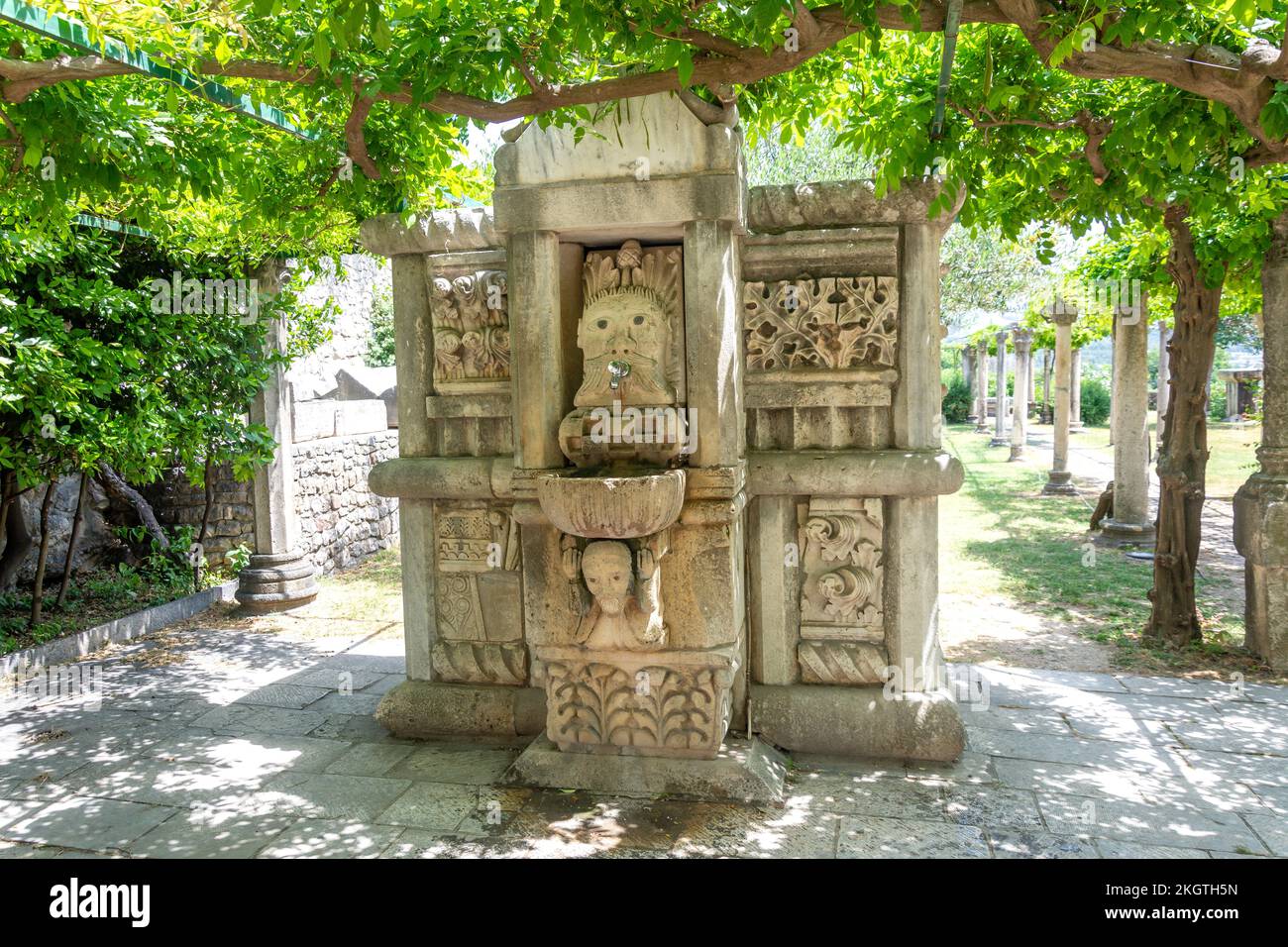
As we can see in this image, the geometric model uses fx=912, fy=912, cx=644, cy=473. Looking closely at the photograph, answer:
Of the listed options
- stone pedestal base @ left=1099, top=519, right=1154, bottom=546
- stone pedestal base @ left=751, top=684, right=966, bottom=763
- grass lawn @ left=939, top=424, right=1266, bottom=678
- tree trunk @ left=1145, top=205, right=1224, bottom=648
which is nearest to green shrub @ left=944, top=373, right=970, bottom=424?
grass lawn @ left=939, top=424, right=1266, bottom=678

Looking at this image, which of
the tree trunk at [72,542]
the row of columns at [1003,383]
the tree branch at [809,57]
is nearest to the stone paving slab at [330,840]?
the tree branch at [809,57]

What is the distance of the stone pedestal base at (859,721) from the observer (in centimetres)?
424

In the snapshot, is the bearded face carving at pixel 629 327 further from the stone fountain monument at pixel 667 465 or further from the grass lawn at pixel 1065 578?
the grass lawn at pixel 1065 578

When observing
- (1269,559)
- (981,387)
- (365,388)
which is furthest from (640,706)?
(981,387)

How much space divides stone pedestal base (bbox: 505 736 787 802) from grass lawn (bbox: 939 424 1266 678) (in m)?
3.39

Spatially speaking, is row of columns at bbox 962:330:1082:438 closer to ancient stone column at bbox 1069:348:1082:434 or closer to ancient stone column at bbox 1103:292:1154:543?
ancient stone column at bbox 1069:348:1082:434

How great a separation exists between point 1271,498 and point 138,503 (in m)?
9.18

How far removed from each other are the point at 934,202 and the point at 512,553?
263cm

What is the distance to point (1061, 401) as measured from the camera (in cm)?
1470

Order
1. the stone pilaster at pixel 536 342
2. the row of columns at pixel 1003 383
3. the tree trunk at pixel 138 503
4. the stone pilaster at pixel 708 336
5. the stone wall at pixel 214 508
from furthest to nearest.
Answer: the row of columns at pixel 1003 383
the stone wall at pixel 214 508
the tree trunk at pixel 138 503
the stone pilaster at pixel 536 342
the stone pilaster at pixel 708 336

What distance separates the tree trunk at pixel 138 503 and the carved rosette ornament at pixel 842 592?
263 inches

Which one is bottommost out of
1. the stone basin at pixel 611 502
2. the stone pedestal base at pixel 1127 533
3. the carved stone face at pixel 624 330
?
the stone pedestal base at pixel 1127 533

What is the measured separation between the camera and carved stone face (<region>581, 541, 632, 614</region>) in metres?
3.80

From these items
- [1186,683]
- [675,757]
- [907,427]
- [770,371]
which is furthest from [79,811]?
[1186,683]
